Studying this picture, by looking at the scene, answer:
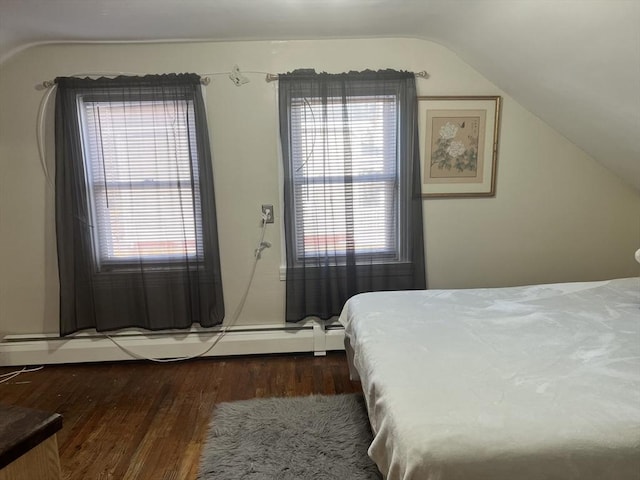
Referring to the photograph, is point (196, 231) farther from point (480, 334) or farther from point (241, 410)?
point (480, 334)

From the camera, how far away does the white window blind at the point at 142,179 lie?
268cm

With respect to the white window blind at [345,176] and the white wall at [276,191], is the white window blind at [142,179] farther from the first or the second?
the white window blind at [345,176]

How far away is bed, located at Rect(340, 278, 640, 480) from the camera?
1.19 meters

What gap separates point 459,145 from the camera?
113 inches

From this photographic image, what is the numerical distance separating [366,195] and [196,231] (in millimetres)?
1182

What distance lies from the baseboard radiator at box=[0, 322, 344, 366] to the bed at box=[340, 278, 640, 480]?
2.39ft

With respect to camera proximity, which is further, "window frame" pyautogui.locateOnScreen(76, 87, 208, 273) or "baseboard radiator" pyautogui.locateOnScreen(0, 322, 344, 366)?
"baseboard radiator" pyautogui.locateOnScreen(0, 322, 344, 366)

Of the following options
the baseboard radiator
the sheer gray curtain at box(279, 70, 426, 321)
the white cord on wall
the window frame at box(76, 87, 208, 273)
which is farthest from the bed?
the white cord on wall

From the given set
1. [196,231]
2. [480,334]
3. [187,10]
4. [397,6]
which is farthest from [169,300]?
[397,6]

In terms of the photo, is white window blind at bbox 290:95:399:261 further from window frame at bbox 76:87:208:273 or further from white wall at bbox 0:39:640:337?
window frame at bbox 76:87:208:273

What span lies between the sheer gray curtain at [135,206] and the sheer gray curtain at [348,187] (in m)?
0.57

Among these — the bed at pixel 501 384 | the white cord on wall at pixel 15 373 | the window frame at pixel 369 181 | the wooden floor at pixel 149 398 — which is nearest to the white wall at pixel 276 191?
the window frame at pixel 369 181

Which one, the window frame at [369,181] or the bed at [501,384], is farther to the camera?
the window frame at [369,181]

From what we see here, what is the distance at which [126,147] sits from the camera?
2.71 meters
